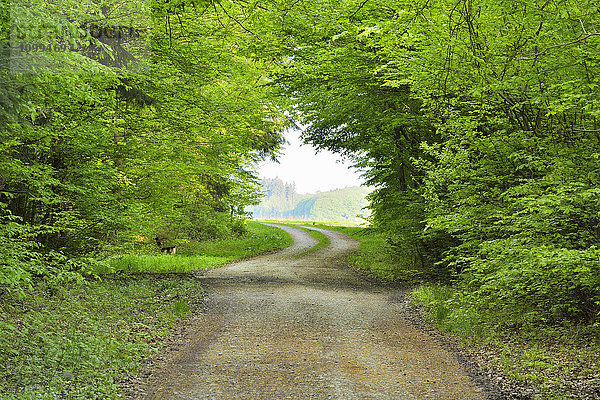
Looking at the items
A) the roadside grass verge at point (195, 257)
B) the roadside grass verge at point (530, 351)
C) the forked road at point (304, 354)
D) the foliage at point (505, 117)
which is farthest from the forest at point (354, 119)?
the roadside grass verge at point (195, 257)

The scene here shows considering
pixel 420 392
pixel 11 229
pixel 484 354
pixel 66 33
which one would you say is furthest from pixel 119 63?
pixel 484 354

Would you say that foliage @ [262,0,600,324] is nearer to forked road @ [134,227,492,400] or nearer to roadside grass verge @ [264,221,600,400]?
roadside grass verge @ [264,221,600,400]

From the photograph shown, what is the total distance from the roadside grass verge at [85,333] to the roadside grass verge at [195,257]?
87 cm

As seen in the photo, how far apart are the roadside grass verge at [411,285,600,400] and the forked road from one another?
559 mm

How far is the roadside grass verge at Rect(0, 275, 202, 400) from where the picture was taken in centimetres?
490

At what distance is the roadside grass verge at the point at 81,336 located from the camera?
16.1 ft

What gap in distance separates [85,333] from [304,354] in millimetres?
3385

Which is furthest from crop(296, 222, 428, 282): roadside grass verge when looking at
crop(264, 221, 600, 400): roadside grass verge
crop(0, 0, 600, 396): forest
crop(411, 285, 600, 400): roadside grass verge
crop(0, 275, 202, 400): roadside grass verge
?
crop(0, 275, 202, 400): roadside grass verge

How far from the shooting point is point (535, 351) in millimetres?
6164

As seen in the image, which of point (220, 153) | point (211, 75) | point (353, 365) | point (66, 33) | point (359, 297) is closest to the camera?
point (66, 33)

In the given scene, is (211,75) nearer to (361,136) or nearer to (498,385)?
(361,136)

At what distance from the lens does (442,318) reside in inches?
340

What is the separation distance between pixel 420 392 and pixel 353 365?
1161 mm

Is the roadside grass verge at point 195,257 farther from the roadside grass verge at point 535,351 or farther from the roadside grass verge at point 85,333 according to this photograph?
the roadside grass verge at point 535,351
